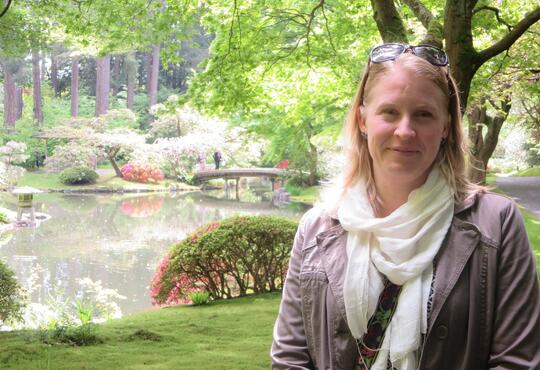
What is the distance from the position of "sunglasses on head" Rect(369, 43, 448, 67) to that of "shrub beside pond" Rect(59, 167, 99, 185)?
88.6ft

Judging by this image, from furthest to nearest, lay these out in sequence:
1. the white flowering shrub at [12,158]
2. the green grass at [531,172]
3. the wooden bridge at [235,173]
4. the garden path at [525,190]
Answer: the wooden bridge at [235,173], the white flowering shrub at [12,158], the green grass at [531,172], the garden path at [525,190]

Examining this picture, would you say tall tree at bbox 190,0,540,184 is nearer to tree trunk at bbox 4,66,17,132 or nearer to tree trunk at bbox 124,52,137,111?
tree trunk at bbox 4,66,17,132

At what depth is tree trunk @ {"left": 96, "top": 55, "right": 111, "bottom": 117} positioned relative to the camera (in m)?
31.9

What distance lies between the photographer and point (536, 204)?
15938 millimetres

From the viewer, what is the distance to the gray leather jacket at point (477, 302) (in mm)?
1223

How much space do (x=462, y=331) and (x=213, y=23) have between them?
252 inches

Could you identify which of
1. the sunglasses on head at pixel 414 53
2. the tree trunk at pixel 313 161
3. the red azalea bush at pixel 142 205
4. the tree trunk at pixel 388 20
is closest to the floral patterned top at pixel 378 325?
the sunglasses on head at pixel 414 53

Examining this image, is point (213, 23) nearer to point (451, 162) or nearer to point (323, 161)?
point (451, 162)

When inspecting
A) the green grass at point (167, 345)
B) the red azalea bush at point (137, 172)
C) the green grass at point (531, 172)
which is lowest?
the red azalea bush at point (137, 172)

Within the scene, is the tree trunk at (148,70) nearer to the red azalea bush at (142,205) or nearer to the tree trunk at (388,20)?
the red azalea bush at (142,205)

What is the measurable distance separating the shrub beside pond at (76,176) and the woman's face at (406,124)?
27.1 metres

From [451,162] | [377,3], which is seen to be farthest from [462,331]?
[377,3]

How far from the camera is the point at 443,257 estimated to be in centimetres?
128

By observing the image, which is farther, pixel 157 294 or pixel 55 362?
pixel 157 294
